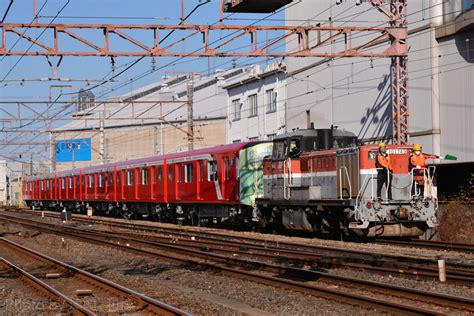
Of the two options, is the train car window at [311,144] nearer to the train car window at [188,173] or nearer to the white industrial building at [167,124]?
the train car window at [188,173]

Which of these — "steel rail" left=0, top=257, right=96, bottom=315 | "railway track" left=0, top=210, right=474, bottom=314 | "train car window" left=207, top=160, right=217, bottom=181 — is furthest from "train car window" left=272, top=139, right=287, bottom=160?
"steel rail" left=0, top=257, right=96, bottom=315

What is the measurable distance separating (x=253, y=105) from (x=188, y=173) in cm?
1683

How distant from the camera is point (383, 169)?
20.9 m

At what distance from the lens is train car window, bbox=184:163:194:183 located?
1273 inches

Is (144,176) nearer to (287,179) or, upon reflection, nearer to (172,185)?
(172,185)

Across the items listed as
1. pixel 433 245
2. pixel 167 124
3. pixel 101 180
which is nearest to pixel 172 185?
pixel 101 180

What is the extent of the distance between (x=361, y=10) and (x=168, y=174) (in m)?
11.8

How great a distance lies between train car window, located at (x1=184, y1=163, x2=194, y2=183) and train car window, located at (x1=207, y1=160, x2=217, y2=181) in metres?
1.79

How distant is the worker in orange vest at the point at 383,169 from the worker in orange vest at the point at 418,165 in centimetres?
71

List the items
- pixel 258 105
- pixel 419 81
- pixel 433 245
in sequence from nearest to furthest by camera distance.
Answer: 1. pixel 433 245
2. pixel 419 81
3. pixel 258 105

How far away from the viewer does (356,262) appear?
1589cm

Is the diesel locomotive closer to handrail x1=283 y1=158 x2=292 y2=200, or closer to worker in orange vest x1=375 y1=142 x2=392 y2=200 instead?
handrail x1=283 y1=158 x2=292 y2=200

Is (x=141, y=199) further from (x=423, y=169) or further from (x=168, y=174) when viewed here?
(x=423, y=169)

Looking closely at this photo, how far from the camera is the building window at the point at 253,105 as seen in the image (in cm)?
4821
